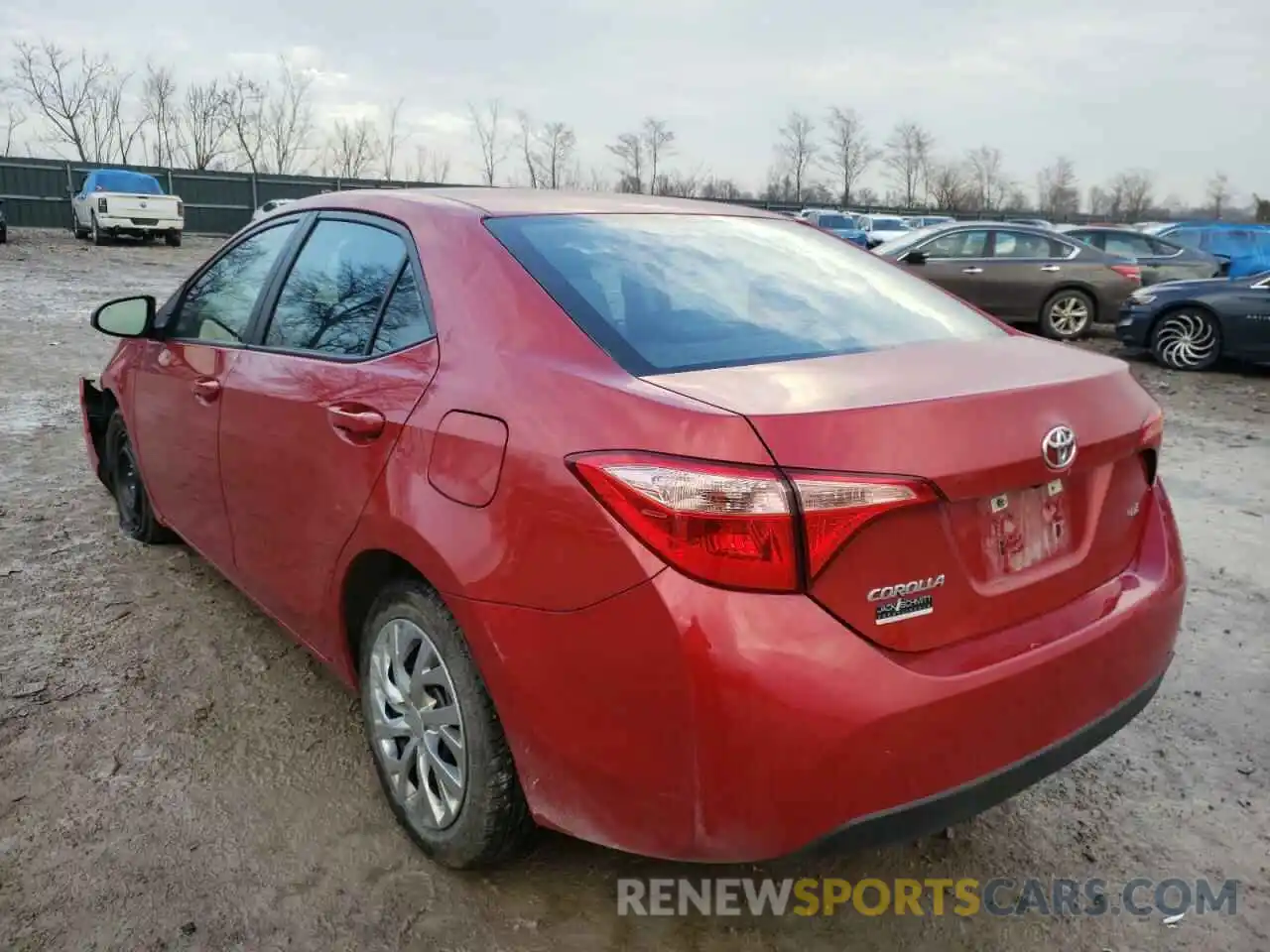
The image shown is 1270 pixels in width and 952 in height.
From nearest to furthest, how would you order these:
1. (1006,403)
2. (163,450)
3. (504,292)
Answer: (1006,403)
(504,292)
(163,450)

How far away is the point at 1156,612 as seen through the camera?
2.26 m

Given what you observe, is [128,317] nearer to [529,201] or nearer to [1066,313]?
[529,201]

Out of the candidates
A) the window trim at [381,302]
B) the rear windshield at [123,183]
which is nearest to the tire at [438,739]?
the window trim at [381,302]

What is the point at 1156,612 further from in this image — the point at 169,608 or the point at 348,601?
the point at 169,608

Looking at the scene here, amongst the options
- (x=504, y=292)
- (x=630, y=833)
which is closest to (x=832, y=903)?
(x=630, y=833)

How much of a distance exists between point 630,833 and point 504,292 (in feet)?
3.91

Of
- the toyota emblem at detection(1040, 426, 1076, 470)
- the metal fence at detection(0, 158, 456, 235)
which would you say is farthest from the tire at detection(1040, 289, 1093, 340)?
the metal fence at detection(0, 158, 456, 235)

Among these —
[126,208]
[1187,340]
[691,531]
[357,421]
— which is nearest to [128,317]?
[357,421]

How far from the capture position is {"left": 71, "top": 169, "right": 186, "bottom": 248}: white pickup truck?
83.3ft

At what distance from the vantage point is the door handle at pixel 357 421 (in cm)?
238

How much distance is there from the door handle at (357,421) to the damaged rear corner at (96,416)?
2.78 meters

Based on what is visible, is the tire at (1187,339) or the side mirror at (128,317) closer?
the side mirror at (128,317)

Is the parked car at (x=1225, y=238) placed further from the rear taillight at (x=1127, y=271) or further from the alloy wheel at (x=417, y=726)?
the alloy wheel at (x=417, y=726)

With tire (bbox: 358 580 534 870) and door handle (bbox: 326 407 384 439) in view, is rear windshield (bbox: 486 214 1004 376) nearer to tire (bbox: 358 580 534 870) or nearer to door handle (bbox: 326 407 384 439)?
door handle (bbox: 326 407 384 439)
